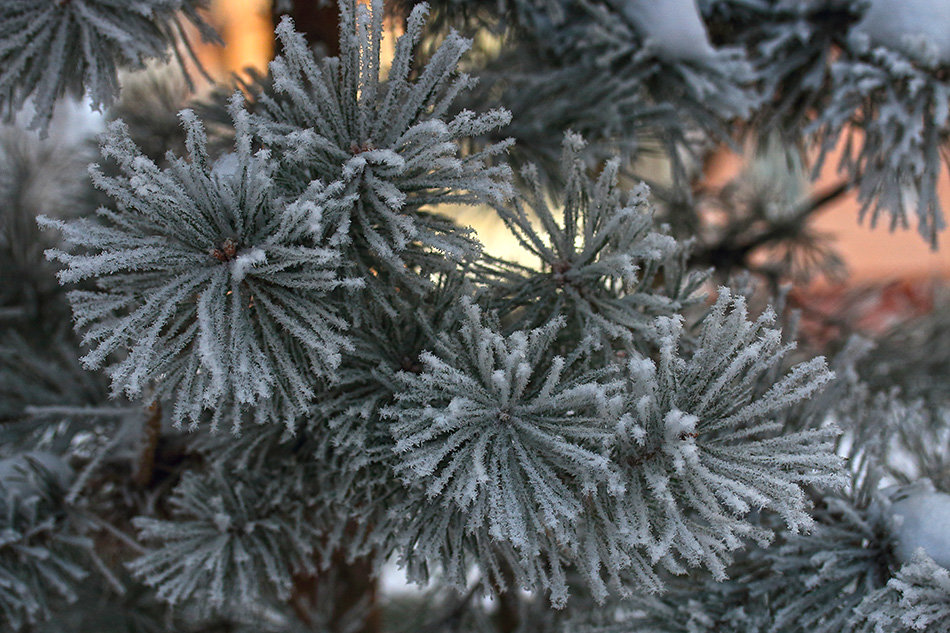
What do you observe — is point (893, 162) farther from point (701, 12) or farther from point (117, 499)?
point (117, 499)

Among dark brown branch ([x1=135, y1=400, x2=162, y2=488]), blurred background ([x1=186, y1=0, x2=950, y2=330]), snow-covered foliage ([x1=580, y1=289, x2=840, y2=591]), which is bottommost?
snow-covered foliage ([x1=580, y1=289, x2=840, y2=591])

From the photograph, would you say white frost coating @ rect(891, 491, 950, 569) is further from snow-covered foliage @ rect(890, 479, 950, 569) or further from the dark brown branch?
the dark brown branch

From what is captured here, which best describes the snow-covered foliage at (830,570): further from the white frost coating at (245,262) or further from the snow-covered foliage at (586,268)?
the white frost coating at (245,262)

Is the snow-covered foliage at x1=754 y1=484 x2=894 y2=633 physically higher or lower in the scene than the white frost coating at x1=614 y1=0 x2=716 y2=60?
lower

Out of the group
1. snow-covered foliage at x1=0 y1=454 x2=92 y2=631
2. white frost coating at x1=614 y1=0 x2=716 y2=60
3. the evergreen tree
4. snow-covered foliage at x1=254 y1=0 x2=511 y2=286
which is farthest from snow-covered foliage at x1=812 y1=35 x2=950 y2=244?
snow-covered foliage at x1=0 y1=454 x2=92 y2=631

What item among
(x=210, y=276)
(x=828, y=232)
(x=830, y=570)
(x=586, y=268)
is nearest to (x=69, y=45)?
(x=210, y=276)

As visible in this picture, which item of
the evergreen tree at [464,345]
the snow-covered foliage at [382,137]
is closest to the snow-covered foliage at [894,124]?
the evergreen tree at [464,345]

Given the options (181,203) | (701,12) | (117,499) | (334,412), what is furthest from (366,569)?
(701,12)

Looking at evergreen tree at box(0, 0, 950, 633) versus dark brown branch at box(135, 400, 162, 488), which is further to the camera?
dark brown branch at box(135, 400, 162, 488)
